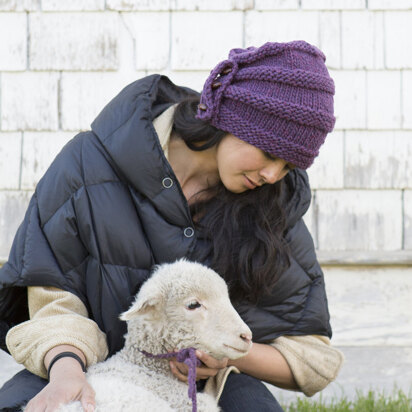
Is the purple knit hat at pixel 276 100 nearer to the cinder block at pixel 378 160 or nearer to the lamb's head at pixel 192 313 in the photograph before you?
the lamb's head at pixel 192 313

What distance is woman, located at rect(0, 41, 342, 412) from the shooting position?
7.98 feet

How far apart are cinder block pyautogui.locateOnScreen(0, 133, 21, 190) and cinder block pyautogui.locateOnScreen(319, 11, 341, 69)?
1792mm

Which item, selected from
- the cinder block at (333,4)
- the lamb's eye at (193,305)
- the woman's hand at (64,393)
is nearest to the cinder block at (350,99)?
the cinder block at (333,4)

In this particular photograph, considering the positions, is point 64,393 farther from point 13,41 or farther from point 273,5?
point 273,5

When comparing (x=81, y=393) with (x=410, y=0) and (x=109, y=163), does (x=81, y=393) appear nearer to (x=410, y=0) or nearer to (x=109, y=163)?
(x=109, y=163)

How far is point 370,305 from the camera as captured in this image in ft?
12.8

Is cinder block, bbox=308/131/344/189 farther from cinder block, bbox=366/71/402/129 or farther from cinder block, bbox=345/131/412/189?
cinder block, bbox=366/71/402/129

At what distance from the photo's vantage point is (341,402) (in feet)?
11.8

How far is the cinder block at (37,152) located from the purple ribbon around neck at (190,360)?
6.11 feet

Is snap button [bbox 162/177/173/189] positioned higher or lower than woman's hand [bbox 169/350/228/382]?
higher

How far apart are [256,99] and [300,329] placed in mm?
924

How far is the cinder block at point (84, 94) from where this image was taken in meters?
3.90

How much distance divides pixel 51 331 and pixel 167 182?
667 mm

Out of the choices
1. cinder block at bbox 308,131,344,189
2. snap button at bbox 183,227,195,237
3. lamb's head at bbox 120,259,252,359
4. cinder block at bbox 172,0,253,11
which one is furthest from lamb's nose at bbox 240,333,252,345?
cinder block at bbox 172,0,253,11
